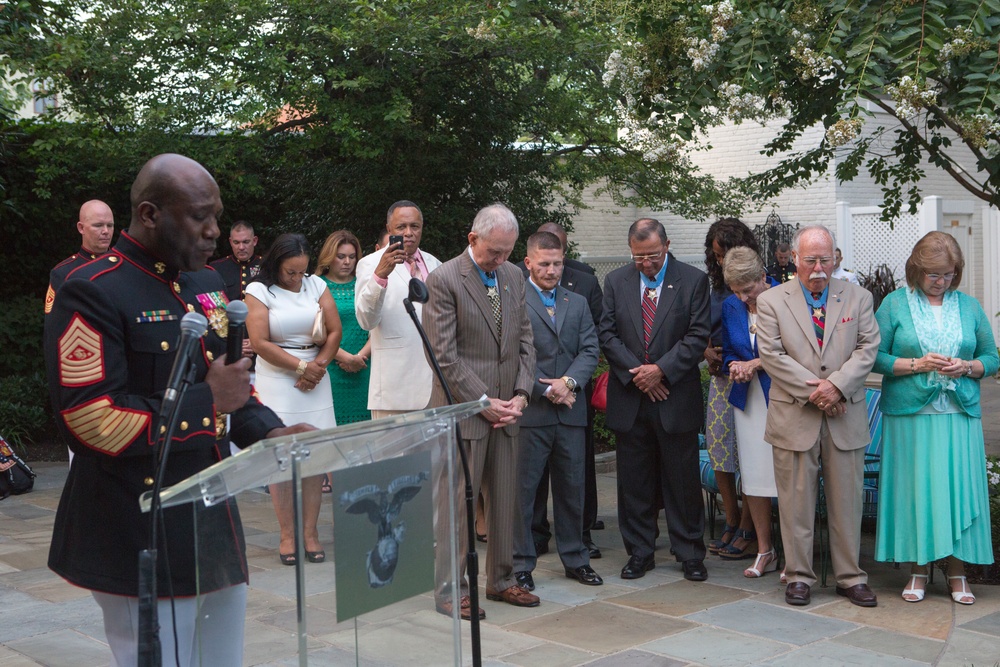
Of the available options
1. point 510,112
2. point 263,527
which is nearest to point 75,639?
point 263,527

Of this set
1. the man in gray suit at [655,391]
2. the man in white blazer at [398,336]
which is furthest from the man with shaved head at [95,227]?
the man in gray suit at [655,391]

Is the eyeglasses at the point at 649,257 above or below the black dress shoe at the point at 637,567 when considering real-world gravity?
above

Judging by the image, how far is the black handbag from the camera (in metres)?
8.47

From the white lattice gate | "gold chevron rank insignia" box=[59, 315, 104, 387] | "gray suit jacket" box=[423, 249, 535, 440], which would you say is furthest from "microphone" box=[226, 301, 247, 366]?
the white lattice gate

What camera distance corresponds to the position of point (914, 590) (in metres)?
5.54

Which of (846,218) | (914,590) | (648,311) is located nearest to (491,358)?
(648,311)

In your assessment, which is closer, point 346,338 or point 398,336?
point 398,336

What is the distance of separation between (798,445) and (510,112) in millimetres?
6240

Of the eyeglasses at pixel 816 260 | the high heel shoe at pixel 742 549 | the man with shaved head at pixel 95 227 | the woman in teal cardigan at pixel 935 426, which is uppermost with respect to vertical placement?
the man with shaved head at pixel 95 227

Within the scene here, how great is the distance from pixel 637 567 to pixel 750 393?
47.7 inches

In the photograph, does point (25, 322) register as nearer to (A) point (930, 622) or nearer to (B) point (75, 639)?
(B) point (75, 639)

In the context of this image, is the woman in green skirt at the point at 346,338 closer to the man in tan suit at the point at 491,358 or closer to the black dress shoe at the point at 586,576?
the man in tan suit at the point at 491,358

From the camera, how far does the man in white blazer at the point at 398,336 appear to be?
6.19 m

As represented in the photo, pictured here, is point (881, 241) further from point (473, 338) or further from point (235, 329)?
point (235, 329)
